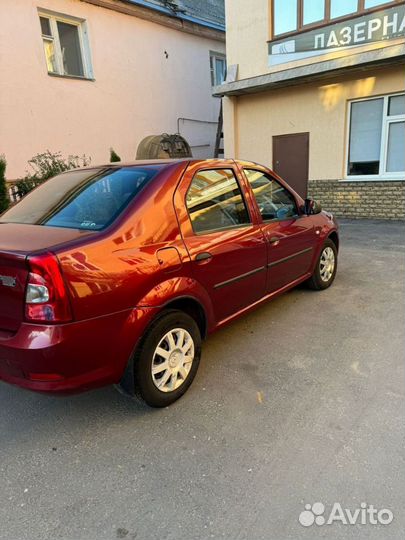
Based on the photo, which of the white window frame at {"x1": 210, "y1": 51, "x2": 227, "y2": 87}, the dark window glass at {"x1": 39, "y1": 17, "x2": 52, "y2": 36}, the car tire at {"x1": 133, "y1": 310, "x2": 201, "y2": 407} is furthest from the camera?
the white window frame at {"x1": 210, "y1": 51, "x2": 227, "y2": 87}

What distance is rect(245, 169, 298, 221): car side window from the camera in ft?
11.8

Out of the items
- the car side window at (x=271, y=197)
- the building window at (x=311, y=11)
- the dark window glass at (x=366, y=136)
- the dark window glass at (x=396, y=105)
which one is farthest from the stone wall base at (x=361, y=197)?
the car side window at (x=271, y=197)

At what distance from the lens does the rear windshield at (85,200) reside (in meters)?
2.53

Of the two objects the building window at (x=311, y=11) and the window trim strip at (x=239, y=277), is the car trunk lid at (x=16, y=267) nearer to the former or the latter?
the window trim strip at (x=239, y=277)

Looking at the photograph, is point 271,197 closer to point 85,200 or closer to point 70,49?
point 85,200

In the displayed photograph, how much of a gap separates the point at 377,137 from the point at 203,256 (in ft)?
27.8

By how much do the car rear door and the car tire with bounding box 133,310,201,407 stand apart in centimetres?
36

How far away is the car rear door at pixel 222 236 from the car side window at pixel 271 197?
204 mm

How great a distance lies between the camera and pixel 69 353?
210 centimetres

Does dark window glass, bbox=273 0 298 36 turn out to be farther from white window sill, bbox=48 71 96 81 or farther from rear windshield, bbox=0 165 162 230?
rear windshield, bbox=0 165 162 230

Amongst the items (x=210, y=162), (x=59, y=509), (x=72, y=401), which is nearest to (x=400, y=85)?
(x=210, y=162)

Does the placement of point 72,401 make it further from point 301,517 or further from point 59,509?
point 301,517

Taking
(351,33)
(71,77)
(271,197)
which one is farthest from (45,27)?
(271,197)

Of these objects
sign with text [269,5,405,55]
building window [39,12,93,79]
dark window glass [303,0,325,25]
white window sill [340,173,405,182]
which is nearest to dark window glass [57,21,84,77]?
building window [39,12,93,79]
